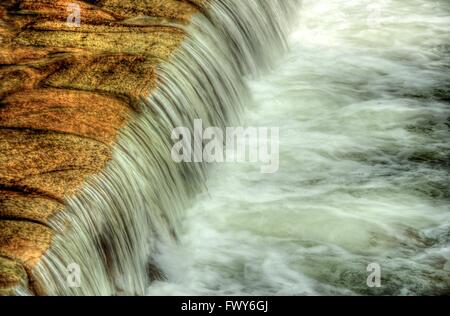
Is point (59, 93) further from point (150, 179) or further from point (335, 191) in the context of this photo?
point (335, 191)

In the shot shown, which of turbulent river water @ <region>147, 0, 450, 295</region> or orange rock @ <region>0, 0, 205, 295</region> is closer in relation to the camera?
orange rock @ <region>0, 0, 205, 295</region>

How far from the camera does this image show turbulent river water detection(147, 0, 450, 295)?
4363 mm

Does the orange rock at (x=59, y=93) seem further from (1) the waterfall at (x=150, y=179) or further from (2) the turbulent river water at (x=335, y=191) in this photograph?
(2) the turbulent river water at (x=335, y=191)

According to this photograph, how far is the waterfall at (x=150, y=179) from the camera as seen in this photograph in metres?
3.63

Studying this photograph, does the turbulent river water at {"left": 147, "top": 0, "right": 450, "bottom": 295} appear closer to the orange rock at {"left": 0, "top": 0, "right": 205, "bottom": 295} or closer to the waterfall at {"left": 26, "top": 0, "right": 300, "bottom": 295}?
the waterfall at {"left": 26, "top": 0, "right": 300, "bottom": 295}

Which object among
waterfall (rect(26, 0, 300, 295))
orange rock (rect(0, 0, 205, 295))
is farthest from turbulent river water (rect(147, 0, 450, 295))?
orange rock (rect(0, 0, 205, 295))

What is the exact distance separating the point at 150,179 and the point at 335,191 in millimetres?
1485

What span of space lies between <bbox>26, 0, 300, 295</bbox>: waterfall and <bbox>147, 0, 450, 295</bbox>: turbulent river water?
0.19 meters

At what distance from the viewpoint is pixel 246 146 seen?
6.04m

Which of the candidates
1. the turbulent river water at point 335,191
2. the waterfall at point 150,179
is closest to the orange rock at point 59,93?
the waterfall at point 150,179

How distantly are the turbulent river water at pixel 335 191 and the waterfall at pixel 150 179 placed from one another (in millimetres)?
187

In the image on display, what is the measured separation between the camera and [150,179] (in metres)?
4.56

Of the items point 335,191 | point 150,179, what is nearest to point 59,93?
point 150,179
